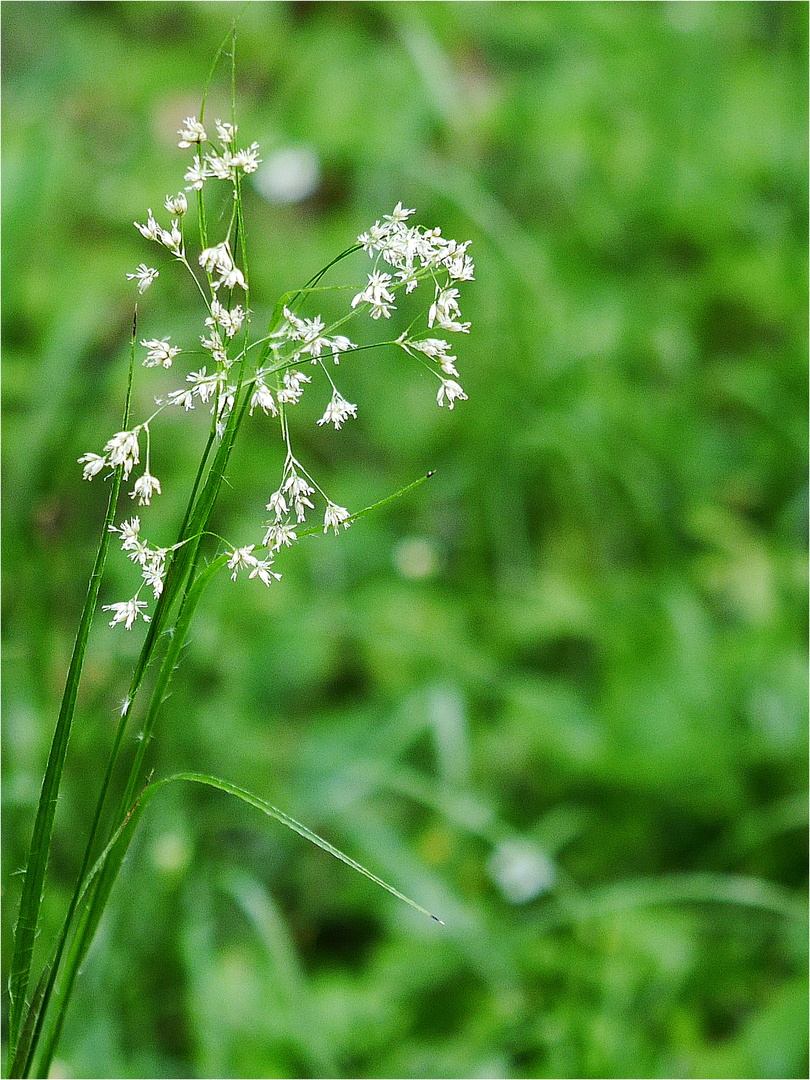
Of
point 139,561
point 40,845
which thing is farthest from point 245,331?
point 40,845

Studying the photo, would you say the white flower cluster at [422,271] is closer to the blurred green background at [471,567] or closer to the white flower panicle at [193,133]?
the white flower panicle at [193,133]

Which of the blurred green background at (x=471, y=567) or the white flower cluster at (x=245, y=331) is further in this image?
the blurred green background at (x=471, y=567)

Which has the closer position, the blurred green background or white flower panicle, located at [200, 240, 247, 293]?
white flower panicle, located at [200, 240, 247, 293]

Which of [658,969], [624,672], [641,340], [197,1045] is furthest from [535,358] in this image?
[197,1045]

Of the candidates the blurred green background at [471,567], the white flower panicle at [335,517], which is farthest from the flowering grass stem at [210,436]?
the blurred green background at [471,567]

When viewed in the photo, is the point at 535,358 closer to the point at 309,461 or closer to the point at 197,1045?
the point at 309,461

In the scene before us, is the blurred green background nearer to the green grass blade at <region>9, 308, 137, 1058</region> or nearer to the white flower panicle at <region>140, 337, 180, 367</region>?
the green grass blade at <region>9, 308, 137, 1058</region>

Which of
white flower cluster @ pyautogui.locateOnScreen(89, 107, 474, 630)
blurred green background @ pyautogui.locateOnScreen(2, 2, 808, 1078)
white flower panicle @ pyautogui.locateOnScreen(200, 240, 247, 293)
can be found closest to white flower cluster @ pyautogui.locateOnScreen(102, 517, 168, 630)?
white flower cluster @ pyautogui.locateOnScreen(89, 107, 474, 630)

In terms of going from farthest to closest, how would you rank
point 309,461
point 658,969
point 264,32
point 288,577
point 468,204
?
point 264,32, point 309,461, point 288,577, point 468,204, point 658,969
